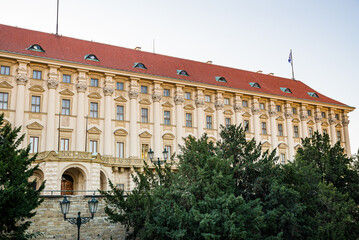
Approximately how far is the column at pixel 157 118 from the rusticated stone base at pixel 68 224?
52.7 feet

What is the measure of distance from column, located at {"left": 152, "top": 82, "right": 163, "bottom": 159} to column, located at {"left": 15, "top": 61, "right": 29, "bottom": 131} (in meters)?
12.9

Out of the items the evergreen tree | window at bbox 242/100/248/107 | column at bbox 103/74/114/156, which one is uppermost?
window at bbox 242/100/248/107

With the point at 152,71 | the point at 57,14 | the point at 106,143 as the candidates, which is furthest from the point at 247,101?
the point at 57,14

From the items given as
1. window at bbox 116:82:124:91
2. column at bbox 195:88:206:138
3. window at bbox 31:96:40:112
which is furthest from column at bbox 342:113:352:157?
window at bbox 31:96:40:112

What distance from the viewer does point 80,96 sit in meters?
39.2

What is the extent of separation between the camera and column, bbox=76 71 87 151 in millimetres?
37969

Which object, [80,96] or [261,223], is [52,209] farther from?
[80,96]

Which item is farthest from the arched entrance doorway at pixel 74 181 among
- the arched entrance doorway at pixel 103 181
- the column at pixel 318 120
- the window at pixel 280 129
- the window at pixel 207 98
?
the column at pixel 318 120

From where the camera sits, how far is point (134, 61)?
4525 centimetres

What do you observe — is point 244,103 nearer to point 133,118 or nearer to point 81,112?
point 133,118

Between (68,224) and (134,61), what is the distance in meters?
24.8

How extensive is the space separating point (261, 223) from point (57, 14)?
3597cm

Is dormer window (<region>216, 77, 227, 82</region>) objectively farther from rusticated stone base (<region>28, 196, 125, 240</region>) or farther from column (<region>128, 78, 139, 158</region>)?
rusticated stone base (<region>28, 196, 125, 240</region>)

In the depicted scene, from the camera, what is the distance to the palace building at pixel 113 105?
3625 cm
